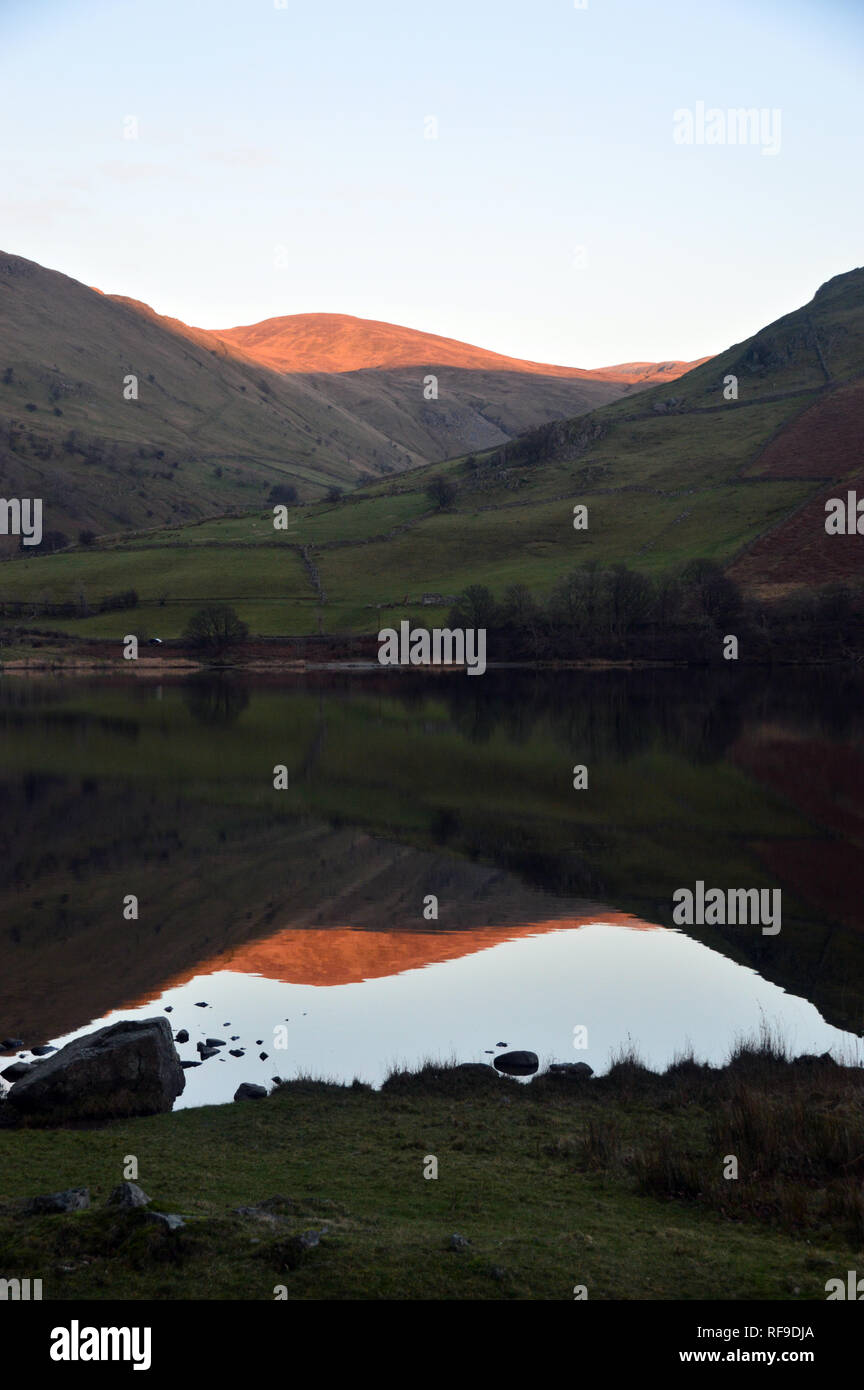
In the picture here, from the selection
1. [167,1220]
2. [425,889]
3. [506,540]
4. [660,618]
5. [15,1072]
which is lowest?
[15,1072]

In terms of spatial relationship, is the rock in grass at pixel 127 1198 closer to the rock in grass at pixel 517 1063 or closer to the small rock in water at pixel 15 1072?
the small rock in water at pixel 15 1072

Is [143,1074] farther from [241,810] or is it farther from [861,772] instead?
[861,772]

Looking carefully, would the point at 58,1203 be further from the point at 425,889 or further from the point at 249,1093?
the point at 425,889

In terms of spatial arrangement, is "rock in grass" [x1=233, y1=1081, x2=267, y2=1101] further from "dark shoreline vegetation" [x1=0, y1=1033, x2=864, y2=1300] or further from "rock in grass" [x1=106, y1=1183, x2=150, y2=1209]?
"rock in grass" [x1=106, y1=1183, x2=150, y2=1209]

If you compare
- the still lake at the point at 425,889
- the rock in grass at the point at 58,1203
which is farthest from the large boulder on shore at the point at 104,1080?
the rock in grass at the point at 58,1203

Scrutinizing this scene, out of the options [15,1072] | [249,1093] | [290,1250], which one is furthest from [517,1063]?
[290,1250]

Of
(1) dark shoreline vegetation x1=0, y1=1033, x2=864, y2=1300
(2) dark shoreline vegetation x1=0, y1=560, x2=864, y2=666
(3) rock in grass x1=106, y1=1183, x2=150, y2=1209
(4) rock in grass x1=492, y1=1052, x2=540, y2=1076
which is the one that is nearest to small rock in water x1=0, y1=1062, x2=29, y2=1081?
(1) dark shoreline vegetation x1=0, y1=1033, x2=864, y2=1300
